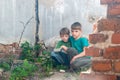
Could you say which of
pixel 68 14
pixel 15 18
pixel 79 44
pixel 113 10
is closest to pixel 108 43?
pixel 113 10

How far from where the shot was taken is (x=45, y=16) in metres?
6.87

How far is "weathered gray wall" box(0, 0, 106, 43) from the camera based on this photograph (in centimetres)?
677

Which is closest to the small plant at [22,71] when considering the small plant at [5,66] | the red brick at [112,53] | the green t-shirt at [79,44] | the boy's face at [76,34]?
the small plant at [5,66]

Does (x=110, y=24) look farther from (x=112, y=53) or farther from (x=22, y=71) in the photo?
(x=22, y=71)

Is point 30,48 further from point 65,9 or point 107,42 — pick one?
point 107,42

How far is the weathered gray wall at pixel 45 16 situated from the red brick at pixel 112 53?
4647 mm

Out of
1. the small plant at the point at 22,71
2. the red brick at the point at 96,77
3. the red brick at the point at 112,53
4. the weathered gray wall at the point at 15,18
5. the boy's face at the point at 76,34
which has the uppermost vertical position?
the weathered gray wall at the point at 15,18

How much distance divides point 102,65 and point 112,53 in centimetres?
11

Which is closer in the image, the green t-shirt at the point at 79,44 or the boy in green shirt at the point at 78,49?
the boy in green shirt at the point at 78,49

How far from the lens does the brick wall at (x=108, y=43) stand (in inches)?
82.9

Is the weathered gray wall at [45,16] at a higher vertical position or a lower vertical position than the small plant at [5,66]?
higher

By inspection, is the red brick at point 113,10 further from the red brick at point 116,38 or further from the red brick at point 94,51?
the red brick at point 94,51

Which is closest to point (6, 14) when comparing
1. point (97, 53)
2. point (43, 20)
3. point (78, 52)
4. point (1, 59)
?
point (43, 20)

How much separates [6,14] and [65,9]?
1325mm
